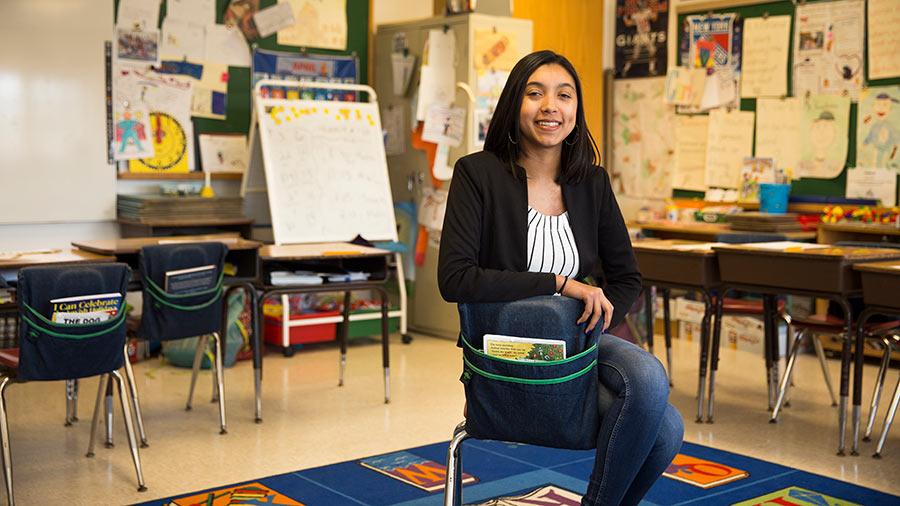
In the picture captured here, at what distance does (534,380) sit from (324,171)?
410 centimetres

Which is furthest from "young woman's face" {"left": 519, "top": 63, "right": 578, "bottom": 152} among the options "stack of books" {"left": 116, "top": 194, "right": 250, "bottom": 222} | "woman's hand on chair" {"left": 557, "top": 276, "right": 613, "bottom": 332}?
"stack of books" {"left": 116, "top": 194, "right": 250, "bottom": 222}

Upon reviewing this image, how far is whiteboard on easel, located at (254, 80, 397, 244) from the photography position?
6.10 meters

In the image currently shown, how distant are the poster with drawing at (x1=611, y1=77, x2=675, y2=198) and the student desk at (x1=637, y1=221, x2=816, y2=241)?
0.58 meters

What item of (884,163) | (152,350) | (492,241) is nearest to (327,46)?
(152,350)

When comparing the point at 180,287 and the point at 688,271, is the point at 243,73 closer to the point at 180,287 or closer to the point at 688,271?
the point at 180,287

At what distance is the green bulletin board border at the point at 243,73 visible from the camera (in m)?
6.47

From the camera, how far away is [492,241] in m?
2.55

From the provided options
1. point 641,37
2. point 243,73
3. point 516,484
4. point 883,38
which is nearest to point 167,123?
point 243,73

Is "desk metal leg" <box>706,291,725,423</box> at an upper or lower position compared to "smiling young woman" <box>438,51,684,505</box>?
lower

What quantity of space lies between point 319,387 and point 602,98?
3277mm

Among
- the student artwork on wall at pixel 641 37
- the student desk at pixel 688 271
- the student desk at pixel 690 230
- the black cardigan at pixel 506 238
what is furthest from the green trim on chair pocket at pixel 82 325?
the student artwork on wall at pixel 641 37

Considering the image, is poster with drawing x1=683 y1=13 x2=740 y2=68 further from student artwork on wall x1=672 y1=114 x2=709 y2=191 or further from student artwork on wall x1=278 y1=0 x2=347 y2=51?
student artwork on wall x1=278 y1=0 x2=347 y2=51

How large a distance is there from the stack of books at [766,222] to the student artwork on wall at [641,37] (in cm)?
157

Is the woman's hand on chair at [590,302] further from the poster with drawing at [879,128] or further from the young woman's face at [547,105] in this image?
the poster with drawing at [879,128]
